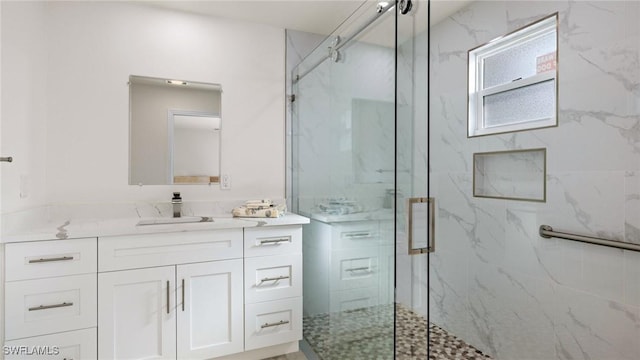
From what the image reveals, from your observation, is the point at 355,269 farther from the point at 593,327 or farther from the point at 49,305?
the point at 49,305

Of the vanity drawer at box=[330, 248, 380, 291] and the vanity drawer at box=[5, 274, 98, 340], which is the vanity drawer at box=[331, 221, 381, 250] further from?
the vanity drawer at box=[5, 274, 98, 340]

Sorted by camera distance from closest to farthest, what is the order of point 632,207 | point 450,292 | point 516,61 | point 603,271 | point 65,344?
point 632,207, point 603,271, point 65,344, point 516,61, point 450,292

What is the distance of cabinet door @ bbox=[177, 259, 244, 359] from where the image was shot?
1.82 metres

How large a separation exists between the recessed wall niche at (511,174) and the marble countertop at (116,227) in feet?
3.80

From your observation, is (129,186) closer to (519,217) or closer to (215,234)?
(215,234)

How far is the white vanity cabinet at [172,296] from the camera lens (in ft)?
5.54

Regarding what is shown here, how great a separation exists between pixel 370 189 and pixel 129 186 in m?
1.63

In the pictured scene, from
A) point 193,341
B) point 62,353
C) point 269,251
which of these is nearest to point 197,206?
point 269,251

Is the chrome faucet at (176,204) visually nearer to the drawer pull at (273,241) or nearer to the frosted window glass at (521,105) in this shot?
the drawer pull at (273,241)

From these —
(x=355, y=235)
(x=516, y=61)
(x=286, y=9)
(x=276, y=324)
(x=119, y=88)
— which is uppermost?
(x=286, y=9)

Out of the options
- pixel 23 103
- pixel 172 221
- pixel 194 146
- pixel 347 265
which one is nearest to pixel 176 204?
pixel 172 221

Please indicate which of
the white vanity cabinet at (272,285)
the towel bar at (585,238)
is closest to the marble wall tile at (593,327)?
the towel bar at (585,238)

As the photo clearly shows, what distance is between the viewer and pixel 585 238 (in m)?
1.53

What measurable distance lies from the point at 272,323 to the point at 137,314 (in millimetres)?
746
